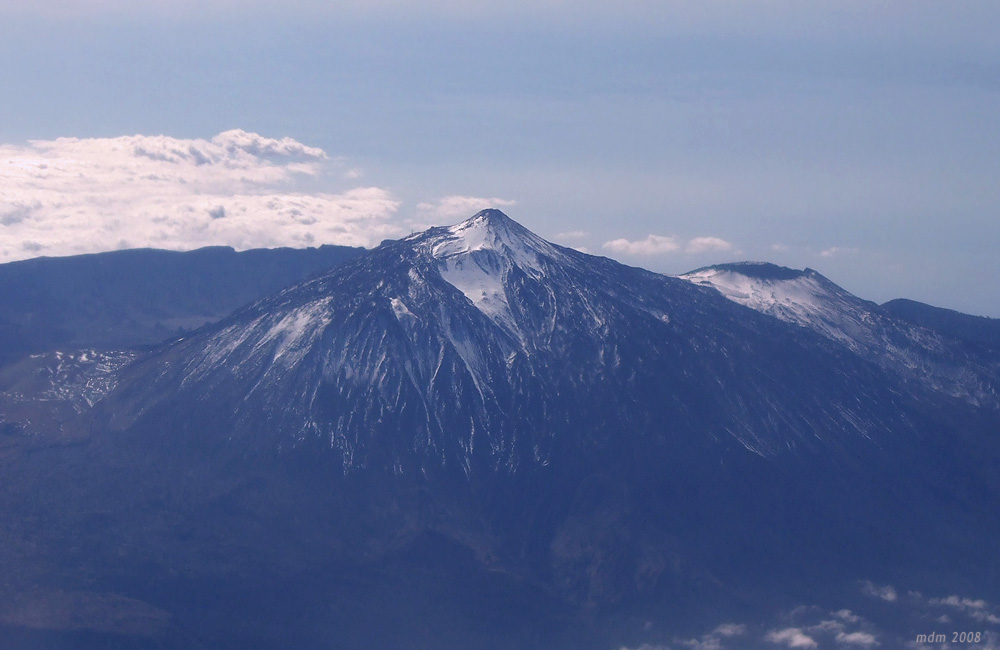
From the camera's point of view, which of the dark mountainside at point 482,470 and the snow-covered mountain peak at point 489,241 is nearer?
the dark mountainside at point 482,470

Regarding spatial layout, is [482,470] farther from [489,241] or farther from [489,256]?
[489,241]

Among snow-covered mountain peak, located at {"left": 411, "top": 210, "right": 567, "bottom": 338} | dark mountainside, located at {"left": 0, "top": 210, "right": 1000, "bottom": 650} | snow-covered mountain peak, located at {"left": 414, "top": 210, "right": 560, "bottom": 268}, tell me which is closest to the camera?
dark mountainside, located at {"left": 0, "top": 210, "right": 1000, "bottom": 650}

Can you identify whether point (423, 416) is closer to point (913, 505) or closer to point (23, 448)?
point (23, 448)

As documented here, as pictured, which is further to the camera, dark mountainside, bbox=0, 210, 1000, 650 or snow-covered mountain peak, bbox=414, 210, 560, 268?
snow-covered mountain peak, bbox=414, 210, 560, 268

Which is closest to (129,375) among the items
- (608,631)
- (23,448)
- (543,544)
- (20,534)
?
(23,448)

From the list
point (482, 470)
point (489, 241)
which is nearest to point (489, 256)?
point (489, 241)

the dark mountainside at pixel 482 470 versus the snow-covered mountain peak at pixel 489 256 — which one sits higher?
the snow-covered mountain peak at pixel 489 256

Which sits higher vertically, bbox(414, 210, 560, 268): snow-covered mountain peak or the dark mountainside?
bbox(414, 210, 560, 268): snow-covered mountain peak

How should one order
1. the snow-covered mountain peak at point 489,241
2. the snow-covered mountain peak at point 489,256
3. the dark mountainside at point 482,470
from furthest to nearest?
the snow-covered mountain peak at point 489,241, the snow-covered mountain peak at point 489,256, the dark mountainside at point 482,470
